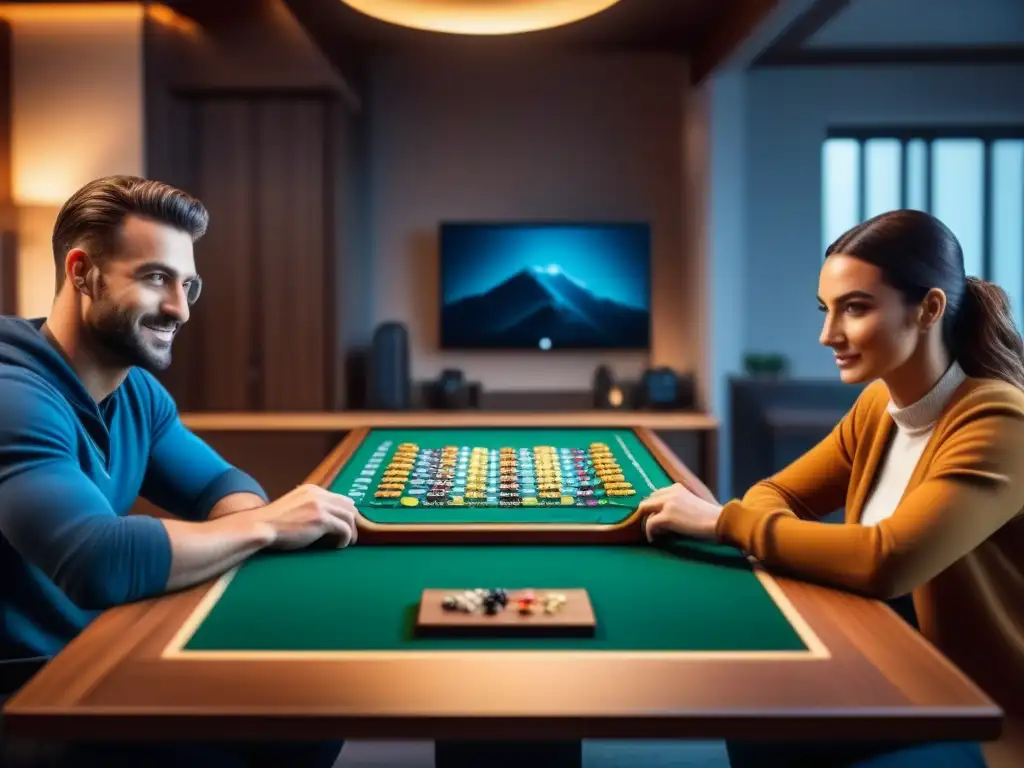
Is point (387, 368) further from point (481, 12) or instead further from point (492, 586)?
point (492, 586)

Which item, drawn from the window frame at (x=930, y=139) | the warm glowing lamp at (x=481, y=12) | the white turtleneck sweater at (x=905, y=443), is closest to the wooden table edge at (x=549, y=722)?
the white turtleneck sweater at (x=905, y=443)

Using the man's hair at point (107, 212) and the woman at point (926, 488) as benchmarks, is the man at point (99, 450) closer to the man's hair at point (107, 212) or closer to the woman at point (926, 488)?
the man's hair at point (107, 212)

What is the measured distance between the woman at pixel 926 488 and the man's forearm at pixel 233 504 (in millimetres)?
757

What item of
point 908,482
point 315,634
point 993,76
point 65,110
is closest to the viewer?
point 315,634

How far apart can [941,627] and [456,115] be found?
12.5 feet

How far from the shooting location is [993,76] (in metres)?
4.38

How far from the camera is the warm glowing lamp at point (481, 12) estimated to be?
1.84 meters

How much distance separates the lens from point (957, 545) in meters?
1.21

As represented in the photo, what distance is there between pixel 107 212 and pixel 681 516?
105 cm

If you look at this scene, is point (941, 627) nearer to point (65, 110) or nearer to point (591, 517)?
point (591, 517)

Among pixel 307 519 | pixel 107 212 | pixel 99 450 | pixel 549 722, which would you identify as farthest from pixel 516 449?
pixel 549 722

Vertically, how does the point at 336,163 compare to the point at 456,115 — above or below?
below

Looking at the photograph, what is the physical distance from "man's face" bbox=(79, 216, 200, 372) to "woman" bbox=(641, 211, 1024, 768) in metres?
0.86

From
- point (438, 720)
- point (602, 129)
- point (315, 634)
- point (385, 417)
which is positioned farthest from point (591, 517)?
point (602, 129)
